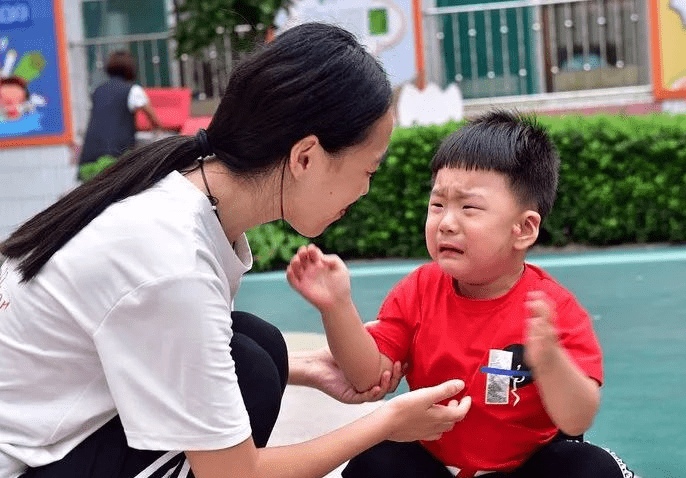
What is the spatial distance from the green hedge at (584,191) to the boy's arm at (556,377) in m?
5.25

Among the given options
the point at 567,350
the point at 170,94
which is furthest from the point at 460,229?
the point at 170,94

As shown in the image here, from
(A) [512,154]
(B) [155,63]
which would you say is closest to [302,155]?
(A) [512,154]

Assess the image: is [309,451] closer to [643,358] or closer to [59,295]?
[59,295]

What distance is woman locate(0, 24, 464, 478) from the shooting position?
174cm

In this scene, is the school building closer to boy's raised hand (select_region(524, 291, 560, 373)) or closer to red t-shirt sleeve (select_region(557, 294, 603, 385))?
red t-shirt sleeve (select_region(557, 294, 603, 385))

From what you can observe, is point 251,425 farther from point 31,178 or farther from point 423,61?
point 31,178

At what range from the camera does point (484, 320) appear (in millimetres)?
2164

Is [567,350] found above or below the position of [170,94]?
below

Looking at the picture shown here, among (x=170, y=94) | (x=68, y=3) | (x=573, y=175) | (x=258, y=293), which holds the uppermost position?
(x=68, y=3)

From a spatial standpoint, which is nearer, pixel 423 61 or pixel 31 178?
pixel 423 61

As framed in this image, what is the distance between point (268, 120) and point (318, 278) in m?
0.45

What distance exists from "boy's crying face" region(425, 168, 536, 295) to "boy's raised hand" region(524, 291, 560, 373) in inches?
10.5

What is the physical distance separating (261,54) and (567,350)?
81cm

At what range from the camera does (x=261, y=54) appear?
1903 millimetres
